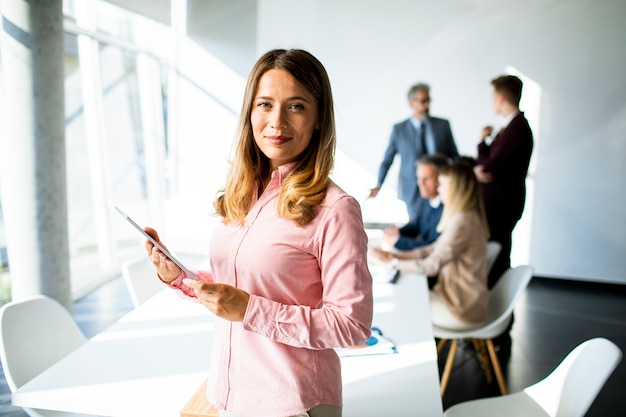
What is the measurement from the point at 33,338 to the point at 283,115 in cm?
143

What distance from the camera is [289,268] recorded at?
3.75 feet

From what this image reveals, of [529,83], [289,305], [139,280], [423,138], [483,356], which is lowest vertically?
[483,356]

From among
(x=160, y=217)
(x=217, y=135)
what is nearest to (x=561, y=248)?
(x=217, y=135)

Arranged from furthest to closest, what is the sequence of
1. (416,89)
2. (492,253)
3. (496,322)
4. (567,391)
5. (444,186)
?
(416,89)
(492,253)
(444,186)
(496,322)
(567,391)

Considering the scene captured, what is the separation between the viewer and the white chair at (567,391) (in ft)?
5.55

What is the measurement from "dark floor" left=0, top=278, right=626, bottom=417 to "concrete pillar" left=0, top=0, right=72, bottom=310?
726mm

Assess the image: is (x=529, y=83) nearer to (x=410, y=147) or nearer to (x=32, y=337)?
(x=410, y=147)

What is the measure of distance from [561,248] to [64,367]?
515 cm

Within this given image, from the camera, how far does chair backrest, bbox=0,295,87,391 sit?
1.84m

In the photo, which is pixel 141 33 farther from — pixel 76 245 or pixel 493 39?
pixel 493 39

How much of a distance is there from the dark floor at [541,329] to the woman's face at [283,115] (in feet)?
7.54

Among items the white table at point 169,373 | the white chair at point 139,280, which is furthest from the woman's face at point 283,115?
the white chair at point 139,280

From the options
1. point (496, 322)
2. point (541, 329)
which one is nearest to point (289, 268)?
point (496, 322)

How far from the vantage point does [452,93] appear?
575cm
